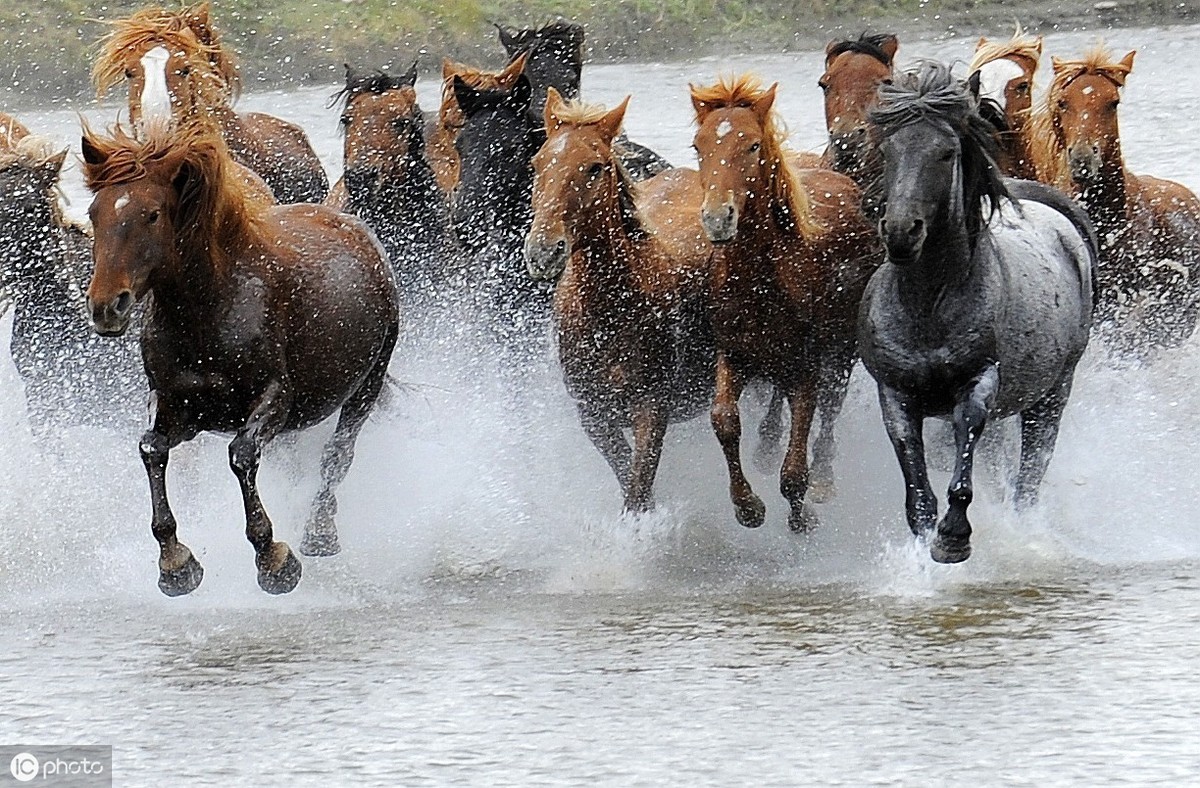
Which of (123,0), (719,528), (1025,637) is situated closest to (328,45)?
(123,0)

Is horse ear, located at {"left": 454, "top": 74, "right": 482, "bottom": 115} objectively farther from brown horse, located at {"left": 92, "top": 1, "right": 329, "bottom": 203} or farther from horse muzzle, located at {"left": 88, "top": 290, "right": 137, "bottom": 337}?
horse muzzle, located at {"left": 88, "top": 290, "right": 137, "bottom": 337}

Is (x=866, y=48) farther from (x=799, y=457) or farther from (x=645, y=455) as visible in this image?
(x=645, y=455)

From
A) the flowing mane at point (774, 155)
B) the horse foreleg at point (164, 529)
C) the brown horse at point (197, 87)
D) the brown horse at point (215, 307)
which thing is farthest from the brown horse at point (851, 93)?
the horse foreleg at point (164, 529)

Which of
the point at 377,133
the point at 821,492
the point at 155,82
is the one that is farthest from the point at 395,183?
the point at 821,492

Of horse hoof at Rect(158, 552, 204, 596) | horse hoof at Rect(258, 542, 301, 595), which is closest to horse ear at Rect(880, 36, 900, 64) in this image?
horse hoof at Rect(258, 542, 301, 595)

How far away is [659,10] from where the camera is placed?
71.5 ft

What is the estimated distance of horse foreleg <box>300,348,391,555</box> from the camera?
25.7 feet

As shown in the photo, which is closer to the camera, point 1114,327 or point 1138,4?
point 1114,327

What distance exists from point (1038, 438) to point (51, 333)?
3547 mm

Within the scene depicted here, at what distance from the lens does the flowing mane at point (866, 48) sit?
8922 millimetres

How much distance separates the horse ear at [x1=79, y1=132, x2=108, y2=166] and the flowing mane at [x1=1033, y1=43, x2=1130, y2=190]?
150 inches

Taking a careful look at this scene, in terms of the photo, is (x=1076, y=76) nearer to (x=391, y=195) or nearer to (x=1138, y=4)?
(x=391, y=195)

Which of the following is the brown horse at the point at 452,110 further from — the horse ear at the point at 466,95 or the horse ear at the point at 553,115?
the horse ear at the point at 553,115

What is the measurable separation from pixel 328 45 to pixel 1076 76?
42.4 ft
